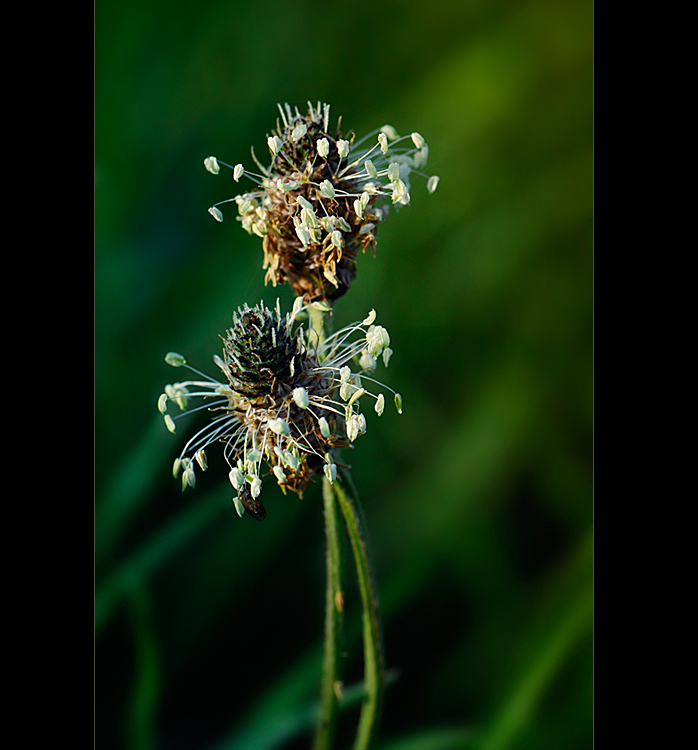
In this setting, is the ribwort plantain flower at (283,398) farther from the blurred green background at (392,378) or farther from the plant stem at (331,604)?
the blurred green background at (392,378)

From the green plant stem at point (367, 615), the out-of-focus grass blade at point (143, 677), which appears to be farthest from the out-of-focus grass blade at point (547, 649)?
the out-of-focus grass blade at point (143, 677)

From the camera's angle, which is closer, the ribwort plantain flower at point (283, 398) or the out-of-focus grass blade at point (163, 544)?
the ribwort plantain flower at point (283, 398)

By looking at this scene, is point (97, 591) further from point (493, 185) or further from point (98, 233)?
point (493, 185)

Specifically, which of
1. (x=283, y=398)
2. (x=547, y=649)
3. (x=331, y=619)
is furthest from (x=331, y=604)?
(x=547, y=649)

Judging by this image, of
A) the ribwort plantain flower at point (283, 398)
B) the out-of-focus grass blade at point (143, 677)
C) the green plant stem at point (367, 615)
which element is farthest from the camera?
the out-of-focus grass blade at point (143, 677)
